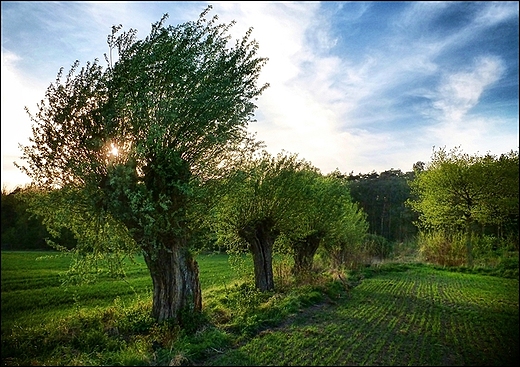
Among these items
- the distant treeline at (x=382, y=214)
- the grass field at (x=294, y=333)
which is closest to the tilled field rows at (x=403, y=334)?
the grass field at (x=294, y=333)

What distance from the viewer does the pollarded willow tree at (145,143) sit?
11102 millimetres

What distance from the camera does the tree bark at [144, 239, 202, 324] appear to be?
1217 cm

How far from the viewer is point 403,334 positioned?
34.4 ft

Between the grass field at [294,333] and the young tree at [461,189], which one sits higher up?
the young tree at [461,189]

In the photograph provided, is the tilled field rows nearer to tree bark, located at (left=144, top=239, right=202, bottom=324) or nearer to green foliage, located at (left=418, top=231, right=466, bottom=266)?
tree bark, located at (left=144, top=239, right=202, bottom=324)

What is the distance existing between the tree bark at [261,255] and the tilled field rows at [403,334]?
522 centimetres

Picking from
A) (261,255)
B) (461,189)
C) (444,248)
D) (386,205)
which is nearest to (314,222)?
(261,255)

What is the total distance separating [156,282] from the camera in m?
12.5

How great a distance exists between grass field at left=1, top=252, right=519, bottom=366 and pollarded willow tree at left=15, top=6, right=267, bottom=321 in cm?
194

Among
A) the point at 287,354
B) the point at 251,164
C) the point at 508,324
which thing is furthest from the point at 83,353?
the point at 508,324

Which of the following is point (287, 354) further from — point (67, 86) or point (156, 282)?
point (67, 86)

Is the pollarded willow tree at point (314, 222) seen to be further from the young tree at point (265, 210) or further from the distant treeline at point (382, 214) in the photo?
the distant treeline at point (382, 214)

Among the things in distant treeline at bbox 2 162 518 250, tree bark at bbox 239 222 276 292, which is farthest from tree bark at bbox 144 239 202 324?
distant treeline at bbox 2 162 518 250

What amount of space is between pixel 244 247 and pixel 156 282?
8.84 m
